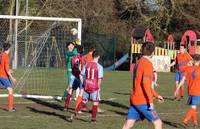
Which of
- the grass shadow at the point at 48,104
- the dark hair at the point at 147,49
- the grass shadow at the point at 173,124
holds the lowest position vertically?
the grass shadow at the point at 48,104

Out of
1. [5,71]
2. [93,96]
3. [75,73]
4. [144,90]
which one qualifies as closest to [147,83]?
[144,90]

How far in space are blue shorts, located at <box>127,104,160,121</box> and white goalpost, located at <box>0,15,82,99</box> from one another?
1132cm

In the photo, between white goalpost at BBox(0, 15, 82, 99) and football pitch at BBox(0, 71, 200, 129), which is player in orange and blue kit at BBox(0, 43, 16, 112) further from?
white goalpost at BBox(0, 15, 82, 99)

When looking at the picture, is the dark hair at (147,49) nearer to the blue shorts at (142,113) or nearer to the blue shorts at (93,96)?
the blue shorts at (142,113)

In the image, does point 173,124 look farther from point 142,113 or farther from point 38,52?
point 38,52

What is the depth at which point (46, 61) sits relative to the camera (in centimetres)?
3400

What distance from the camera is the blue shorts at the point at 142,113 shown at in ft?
31.6

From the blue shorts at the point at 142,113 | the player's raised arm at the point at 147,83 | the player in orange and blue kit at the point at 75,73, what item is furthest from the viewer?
the player in orange and blue kit at the point at 75,73

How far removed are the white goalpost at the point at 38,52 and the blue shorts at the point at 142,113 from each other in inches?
446

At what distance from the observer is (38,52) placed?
30047 mm

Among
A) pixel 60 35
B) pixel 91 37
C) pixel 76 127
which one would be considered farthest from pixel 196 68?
pixel 91 37

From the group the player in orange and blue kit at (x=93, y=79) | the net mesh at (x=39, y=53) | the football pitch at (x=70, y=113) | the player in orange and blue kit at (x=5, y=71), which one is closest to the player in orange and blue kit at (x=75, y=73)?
the football pitch at (x=70, y=113)

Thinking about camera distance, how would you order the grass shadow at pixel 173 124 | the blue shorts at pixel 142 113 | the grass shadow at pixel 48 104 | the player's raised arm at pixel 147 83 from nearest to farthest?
the player's raised arm at pixel 147 83, the blue shorts at pixel 142 113, the grass shadow at pixel 173 124, the grass shadow at pixel 48 104

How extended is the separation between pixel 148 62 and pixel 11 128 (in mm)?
4184
